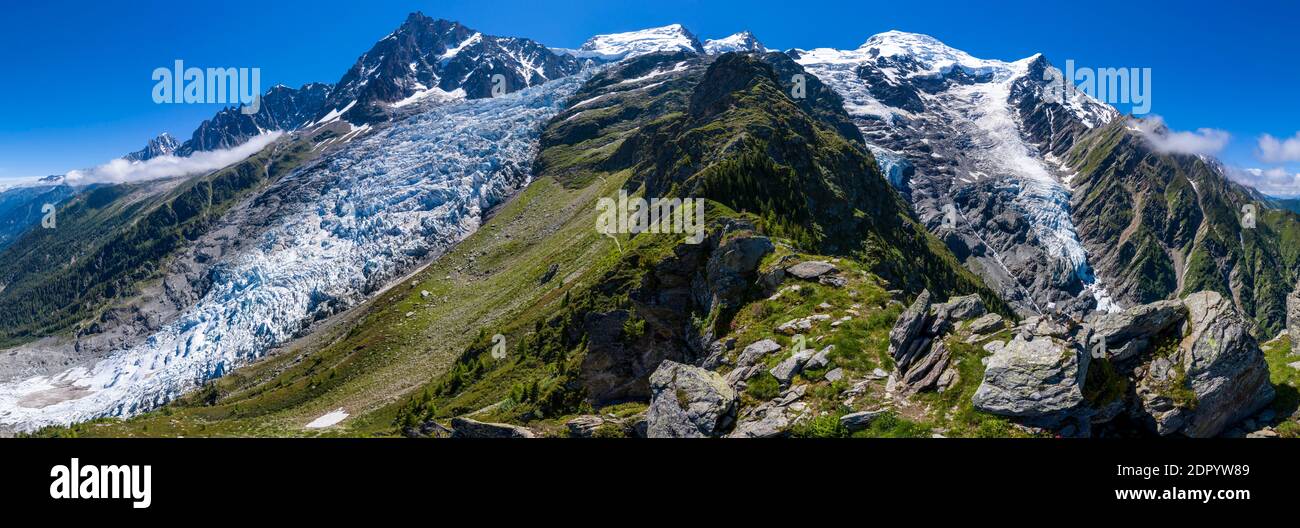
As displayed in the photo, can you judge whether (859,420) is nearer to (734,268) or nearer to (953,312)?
(953,312)

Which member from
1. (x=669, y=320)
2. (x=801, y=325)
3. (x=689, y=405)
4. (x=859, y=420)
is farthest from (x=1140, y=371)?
(x=669, y=320)

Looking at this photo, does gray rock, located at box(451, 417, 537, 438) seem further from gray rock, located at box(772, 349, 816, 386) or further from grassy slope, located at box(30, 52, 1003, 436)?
gray rock, located at box(772, 349, 816, 386)

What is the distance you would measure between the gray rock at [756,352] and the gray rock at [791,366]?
2351mm

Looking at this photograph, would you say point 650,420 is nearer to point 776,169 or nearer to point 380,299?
point 776,169

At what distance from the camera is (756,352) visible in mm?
30891

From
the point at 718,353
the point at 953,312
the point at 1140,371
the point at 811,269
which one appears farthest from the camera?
the point at 811,269

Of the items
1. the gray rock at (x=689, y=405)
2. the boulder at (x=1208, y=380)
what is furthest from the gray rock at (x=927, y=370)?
the gray rock at (x=689, y=405)

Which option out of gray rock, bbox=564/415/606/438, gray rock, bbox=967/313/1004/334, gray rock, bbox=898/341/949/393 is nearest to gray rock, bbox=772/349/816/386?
gray rock, bbox=898/341/949/393

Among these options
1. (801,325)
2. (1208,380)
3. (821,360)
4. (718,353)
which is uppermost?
(801,325)

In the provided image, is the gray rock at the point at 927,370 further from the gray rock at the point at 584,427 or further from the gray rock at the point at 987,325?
the gray rock at the point at 584,427

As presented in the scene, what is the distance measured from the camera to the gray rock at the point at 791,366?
87.4 ft

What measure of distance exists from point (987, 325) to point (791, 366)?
7.97 meters

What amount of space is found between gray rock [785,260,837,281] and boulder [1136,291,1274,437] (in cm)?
1737
